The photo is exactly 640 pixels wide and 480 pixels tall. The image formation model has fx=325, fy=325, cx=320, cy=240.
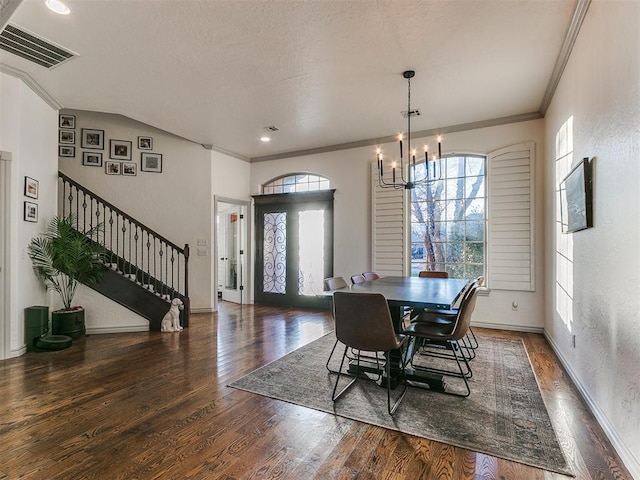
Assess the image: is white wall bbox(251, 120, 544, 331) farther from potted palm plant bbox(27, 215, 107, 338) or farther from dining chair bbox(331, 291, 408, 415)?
potted palm plant bbox(27, 215, 107, 338)

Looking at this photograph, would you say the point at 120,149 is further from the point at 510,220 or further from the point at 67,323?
the point at 510,220

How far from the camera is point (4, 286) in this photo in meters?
3.39

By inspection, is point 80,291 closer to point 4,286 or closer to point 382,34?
point 4,286

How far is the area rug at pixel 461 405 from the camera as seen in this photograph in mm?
1955

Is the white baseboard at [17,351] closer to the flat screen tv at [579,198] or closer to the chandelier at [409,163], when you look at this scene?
the chandelier at [409,163]

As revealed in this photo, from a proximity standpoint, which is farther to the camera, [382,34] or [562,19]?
[382,34]

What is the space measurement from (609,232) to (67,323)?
5.46 meters

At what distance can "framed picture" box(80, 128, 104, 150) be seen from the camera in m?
5.32

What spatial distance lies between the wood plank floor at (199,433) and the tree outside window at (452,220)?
1.90m

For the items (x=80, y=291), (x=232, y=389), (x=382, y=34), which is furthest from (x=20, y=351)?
(x=382, y=34)

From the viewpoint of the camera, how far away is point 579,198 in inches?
101

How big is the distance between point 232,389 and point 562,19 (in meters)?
4.05

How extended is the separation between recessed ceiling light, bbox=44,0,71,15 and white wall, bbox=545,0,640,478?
3.74 m

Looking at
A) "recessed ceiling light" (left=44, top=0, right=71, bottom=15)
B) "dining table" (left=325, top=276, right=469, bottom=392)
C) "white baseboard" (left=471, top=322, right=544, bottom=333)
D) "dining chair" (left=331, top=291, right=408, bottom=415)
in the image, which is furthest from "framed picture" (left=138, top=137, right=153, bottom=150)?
"white baseboard" (left=471, top=322, right=544, bottom=333)
